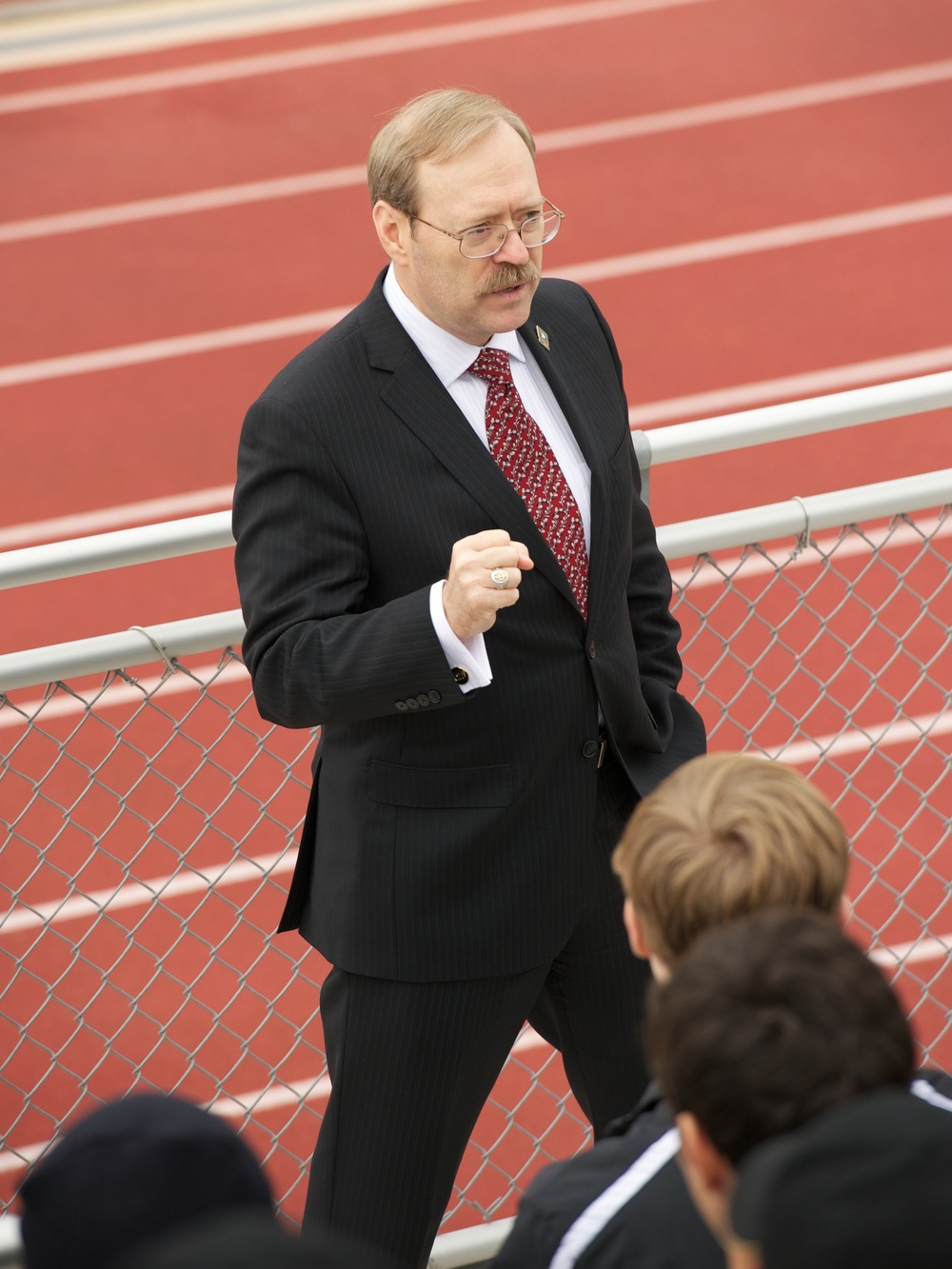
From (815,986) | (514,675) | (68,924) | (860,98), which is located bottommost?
(68,924)

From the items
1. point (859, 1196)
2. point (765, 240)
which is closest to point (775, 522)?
point (859, 1196)

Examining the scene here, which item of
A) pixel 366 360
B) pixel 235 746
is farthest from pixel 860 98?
pixel 366 360

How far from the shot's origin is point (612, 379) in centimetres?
249

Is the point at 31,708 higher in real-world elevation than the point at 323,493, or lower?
lower

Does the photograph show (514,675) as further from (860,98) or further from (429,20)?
(429,20)

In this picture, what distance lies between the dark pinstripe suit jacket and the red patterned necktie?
0.03 m

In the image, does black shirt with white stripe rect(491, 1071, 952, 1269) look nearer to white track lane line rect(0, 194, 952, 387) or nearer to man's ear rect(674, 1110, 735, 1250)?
man's ear rect(674, 1110, 735, 1250)

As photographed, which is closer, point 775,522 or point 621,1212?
point 621,1212

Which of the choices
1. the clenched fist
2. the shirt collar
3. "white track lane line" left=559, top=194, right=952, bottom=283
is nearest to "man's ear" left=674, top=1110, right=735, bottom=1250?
the clenched fist

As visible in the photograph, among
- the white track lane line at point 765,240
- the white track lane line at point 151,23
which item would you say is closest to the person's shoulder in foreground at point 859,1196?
the white track lane line at point 765,240

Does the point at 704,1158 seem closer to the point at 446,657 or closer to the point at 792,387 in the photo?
the point at 446,657

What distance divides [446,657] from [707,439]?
2.57 feet

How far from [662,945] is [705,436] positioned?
1205mm

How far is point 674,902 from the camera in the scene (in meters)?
1.60
